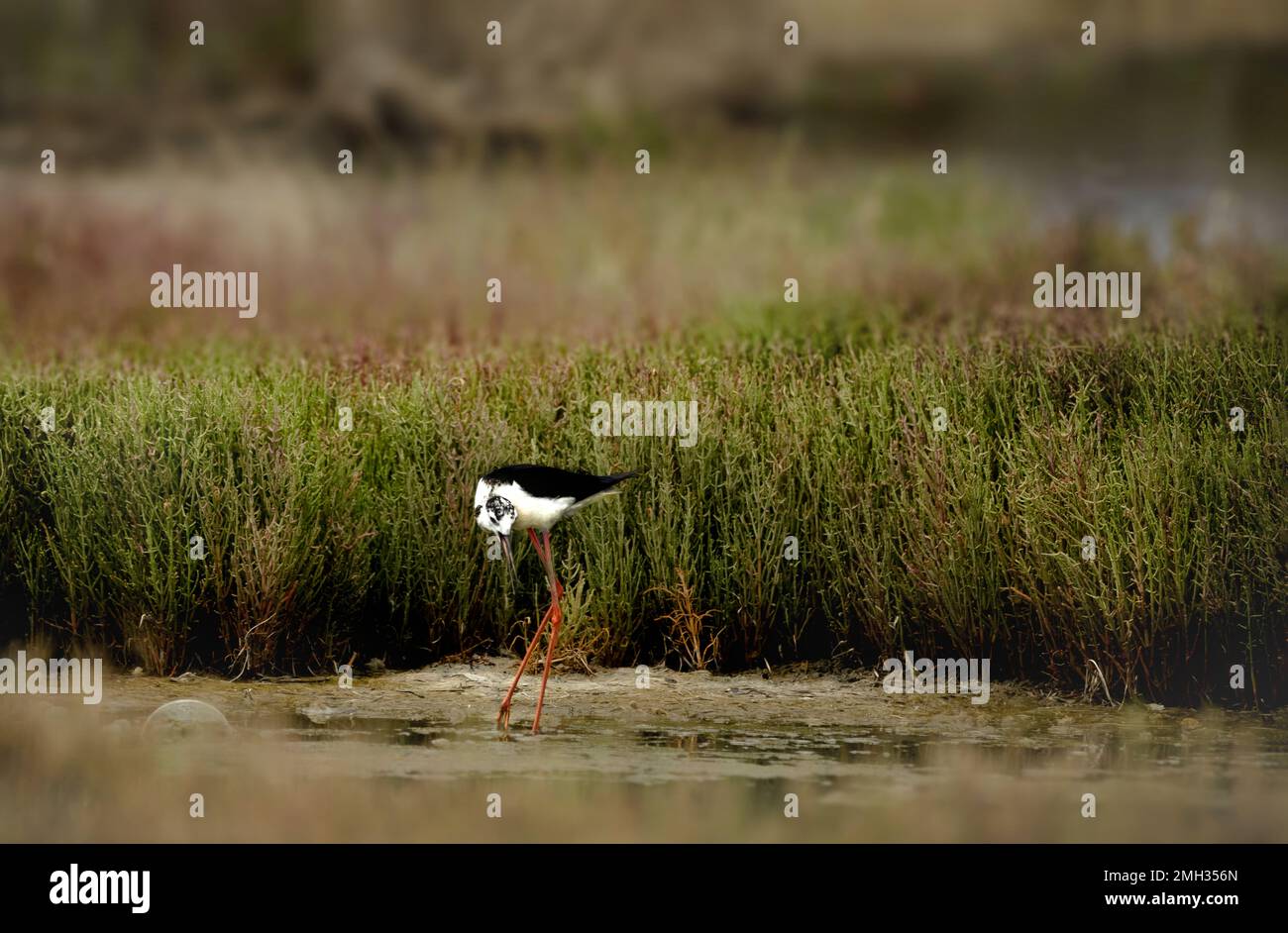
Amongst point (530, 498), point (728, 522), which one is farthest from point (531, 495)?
point (728, 522)

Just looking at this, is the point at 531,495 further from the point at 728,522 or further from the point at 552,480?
the point at 728,522

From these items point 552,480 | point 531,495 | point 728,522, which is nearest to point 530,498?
point 531,495

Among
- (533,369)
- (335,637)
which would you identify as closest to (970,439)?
(533,369)

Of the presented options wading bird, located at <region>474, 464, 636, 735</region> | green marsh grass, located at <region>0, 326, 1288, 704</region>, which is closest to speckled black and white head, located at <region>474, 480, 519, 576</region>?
wading bird, located at <region>474, 464, 636, 735</region>

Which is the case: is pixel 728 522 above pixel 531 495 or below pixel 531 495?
below

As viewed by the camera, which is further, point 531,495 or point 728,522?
point 728,522

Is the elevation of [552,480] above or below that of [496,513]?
above

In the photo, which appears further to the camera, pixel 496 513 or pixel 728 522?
pixel 728 522

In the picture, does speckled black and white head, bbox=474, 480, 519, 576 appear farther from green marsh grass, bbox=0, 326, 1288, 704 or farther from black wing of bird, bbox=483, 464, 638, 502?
green marsh grass, bbox=0, 326, 1288, 704

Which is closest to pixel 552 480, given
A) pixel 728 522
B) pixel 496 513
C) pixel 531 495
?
pixel 531 495

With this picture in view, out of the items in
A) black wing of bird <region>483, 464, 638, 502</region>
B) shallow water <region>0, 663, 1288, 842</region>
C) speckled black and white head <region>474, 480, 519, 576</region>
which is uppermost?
black wing of bird <region>483, 464, 638, 502</region>

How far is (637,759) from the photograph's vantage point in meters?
8.16

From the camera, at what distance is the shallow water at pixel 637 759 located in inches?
287

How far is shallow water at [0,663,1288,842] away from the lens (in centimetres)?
729
